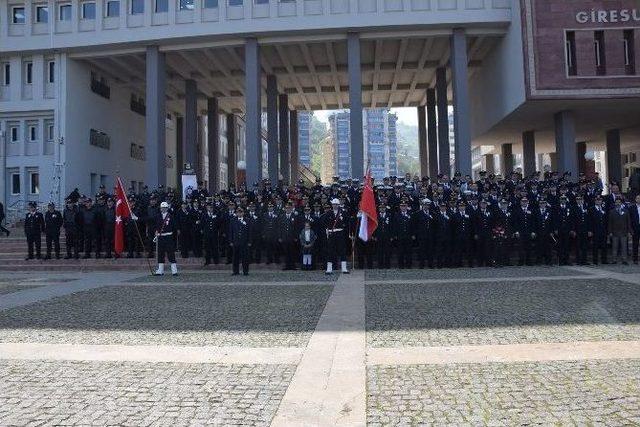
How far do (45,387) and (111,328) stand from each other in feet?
9.42

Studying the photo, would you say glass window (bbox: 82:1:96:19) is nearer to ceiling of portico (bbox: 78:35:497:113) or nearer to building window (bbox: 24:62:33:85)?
Answer: ceiling of portico (bbox: 78:35:497:113)

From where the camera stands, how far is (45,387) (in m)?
5.16

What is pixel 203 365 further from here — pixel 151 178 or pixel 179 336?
pixel 151 178

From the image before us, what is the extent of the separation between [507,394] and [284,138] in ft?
113

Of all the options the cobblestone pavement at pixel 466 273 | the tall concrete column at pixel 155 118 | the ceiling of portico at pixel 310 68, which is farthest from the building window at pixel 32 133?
the cobblestone pavement at pixel 466 273

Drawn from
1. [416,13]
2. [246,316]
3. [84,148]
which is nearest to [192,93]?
[84,148]

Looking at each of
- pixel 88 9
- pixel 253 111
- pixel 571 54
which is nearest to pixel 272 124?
pixel 253 111

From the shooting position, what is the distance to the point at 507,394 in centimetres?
470

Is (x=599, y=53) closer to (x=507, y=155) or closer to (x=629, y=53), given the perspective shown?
(x=629, y=53)

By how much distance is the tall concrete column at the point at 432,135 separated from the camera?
120 feet

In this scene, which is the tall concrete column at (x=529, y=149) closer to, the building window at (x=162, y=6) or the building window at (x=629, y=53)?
the building window at (x=629, y=53)

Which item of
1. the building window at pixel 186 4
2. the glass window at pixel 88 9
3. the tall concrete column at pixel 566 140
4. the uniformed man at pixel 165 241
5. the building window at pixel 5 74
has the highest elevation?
the glass window at pixel 88 9

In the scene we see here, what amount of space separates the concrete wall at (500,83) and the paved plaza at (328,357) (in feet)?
54.9

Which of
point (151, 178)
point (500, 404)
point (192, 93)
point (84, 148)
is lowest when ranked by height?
point (500, 404)
